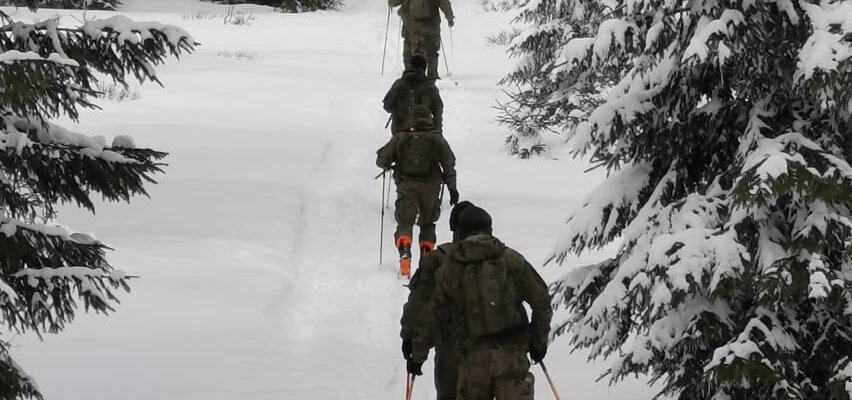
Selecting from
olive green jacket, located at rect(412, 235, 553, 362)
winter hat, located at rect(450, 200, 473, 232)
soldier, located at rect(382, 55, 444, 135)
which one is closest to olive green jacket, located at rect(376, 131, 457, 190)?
soldier, located at rect(382, 55, 444, 135)

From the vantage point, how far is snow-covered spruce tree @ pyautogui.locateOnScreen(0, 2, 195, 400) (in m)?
5.73

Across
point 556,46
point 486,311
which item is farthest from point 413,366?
point 556,46

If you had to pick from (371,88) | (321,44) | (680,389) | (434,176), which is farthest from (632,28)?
A: (321,44)

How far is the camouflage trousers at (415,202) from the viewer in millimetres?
11383

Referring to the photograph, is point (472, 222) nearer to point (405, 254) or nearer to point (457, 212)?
point (457, 212)

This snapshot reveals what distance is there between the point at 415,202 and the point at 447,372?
5063mm

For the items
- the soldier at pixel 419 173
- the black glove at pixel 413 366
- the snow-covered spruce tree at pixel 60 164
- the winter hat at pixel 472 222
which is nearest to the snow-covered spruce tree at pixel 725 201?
the winter hat at pixel 472 222

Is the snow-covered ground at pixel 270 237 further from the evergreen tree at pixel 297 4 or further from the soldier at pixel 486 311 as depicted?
the evergreen tree at pixel 297 4

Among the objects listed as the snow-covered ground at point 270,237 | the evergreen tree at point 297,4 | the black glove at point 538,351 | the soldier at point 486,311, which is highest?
the soldier at point 486,311

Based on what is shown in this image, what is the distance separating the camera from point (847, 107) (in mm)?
6469

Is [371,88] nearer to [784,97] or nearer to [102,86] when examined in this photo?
[102,86]

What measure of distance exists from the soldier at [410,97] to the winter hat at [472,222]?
6.71 meters

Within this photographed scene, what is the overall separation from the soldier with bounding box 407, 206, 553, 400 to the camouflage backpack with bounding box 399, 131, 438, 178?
485cm

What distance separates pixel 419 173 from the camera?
444 inches
